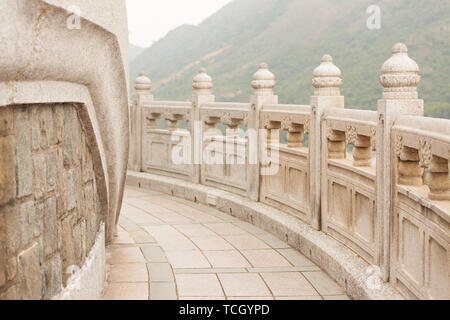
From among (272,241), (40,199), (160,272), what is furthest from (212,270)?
(40,199)

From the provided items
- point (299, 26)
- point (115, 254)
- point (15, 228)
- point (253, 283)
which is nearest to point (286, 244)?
point (253, 283)

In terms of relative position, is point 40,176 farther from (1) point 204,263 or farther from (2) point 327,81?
(2) point 327,81

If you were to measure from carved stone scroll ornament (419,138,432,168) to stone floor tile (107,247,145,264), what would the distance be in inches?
117

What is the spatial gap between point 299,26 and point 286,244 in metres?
45.2

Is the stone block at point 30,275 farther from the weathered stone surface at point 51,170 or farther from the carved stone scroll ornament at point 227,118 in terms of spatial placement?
the carved stone scroll ornament at point 227,118

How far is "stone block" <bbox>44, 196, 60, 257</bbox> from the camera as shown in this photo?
10.9 ft

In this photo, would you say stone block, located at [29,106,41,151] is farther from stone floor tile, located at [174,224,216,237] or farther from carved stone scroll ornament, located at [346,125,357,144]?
stone floor tile, located at [174,224,216,237]

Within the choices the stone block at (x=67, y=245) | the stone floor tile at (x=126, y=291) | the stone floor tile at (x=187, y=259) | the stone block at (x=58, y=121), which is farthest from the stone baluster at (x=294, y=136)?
the stone block at (x=58, y=121)

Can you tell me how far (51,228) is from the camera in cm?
340

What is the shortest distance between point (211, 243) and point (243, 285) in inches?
57.3

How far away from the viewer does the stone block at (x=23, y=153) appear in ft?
9.58

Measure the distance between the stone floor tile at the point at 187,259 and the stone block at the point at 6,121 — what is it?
3113mm

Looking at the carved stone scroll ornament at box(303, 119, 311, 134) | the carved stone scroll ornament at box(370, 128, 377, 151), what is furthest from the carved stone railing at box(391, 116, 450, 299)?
the carved stone scroll ornament at box(303, 119, 311, 134)

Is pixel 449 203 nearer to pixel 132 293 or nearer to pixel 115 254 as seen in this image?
pixel 132 293
